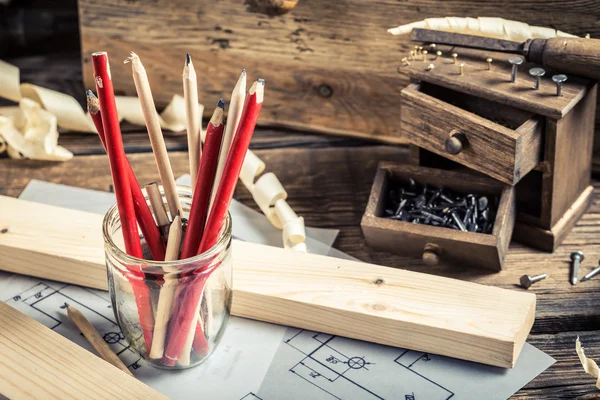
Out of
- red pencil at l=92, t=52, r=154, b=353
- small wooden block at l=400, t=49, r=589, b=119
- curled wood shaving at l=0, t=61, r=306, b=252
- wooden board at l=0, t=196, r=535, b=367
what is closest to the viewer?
red pencil at l=92, t=52, r=154, b=353

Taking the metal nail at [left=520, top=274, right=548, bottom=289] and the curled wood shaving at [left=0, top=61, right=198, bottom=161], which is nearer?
the metal nail at [left=520, top=274, right=548, bottom=289]

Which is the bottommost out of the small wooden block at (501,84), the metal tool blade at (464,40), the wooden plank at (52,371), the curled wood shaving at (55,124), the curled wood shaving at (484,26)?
the wooden plank at (52,371)

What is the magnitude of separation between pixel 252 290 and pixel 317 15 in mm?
451

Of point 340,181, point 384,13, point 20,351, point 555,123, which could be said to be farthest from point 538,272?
point 20,351

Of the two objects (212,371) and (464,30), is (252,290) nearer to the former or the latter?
(212,371)

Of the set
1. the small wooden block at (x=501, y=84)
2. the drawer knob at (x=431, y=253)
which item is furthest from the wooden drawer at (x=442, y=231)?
the small wooden block at (x=501, y=84)

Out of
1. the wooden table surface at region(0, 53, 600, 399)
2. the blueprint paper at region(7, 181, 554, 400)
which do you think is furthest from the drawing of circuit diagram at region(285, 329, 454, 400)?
the wooden table surface at region(0, 53, 600, 399)

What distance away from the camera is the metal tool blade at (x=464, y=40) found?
97 centimetres

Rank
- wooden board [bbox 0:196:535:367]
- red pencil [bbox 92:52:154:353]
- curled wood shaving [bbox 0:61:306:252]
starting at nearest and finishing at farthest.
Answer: red pencil [bbox 92:52:154:353]
wooden board [bbox 0:196:535:367]
curled wood shaving [bbox 0:61:306:252]

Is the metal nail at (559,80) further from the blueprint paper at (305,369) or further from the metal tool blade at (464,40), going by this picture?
the blueprint paper at (305,369)

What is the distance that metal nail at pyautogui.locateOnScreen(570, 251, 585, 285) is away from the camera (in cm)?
92

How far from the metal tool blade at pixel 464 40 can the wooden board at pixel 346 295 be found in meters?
0.30

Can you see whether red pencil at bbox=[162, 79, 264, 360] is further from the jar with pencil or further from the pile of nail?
the pile of nail

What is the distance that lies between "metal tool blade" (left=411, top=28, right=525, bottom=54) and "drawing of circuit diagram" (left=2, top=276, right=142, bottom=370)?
1.60 ft
